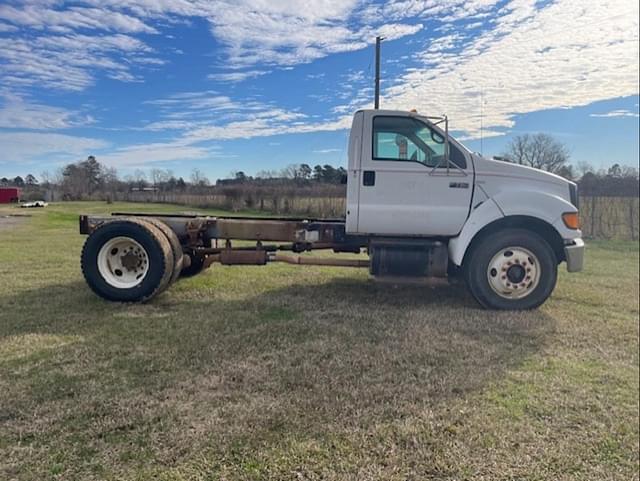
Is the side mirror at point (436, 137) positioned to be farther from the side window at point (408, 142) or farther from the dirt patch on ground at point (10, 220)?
the dirt patch on ground at point (10, 220)

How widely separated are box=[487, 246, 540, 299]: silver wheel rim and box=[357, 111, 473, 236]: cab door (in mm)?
618

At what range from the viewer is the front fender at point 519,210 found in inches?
192

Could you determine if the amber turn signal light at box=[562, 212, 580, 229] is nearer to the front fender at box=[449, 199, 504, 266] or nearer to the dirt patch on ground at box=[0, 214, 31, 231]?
the front fender at box=[449, 199, 504, 266]

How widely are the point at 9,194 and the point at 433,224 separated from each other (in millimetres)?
4177

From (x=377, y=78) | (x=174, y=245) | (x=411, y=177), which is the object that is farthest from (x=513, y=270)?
(x=174, y=245)

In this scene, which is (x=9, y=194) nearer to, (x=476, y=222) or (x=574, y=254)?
(x=476, y=222)

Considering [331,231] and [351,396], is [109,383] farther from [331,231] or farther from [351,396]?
[331,231]

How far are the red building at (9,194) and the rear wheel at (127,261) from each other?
180 cm

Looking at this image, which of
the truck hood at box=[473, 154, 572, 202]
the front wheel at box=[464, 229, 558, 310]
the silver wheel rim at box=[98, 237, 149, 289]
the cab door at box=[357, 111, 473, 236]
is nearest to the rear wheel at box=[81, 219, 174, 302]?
the silver wheel rim at box=[98, 237, 149, 289]

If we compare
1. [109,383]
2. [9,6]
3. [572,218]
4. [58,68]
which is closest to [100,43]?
[58,68]

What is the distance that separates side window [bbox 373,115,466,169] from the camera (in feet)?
16.2

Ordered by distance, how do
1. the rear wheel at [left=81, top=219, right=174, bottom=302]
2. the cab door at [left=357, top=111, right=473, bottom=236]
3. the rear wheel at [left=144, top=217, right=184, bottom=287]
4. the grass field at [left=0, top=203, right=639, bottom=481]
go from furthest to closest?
1. the rear wheel at [left=144, top=217, right=184, bottom=287]
2. the cab door at [left=357, top=111, right=473, bottom=236]
3. the rear wheel at [left=81, top=219, right=174, bottom=302]
4. the grass field at [left=0, top=203, right=639, bottom=481]

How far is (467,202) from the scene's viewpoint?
4.96 metres

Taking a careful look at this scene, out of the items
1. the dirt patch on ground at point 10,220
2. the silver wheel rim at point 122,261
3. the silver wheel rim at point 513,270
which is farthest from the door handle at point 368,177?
the dirt patch on ground at point 10,220
